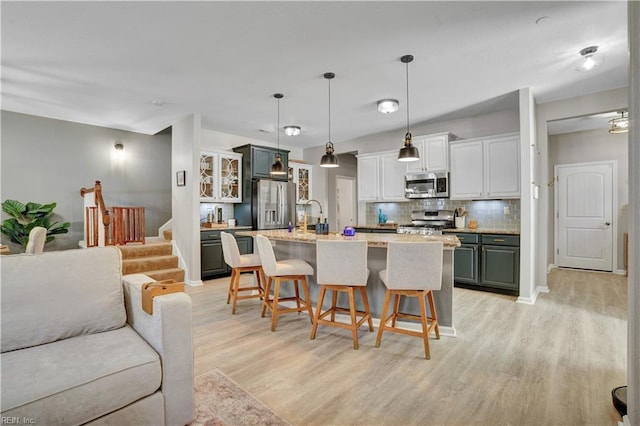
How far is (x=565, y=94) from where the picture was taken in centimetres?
416

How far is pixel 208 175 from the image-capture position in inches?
225

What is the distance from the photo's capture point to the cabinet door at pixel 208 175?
5.61 m

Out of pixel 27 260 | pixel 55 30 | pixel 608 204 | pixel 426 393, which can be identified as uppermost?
pixel 55 30

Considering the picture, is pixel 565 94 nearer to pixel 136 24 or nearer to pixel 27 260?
pixel 136 24

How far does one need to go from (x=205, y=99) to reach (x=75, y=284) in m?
3.20

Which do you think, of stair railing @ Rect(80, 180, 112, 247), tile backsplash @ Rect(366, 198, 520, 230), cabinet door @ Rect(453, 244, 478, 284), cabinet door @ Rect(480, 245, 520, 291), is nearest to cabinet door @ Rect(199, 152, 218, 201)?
stair railing @ Rect(80, 180, 112, 247)

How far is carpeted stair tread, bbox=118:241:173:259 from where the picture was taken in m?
4.98

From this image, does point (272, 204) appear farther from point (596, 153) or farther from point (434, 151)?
point (596, 153)

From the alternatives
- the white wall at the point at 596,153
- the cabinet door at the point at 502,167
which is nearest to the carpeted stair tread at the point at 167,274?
the cabinet door at the point at 502,167

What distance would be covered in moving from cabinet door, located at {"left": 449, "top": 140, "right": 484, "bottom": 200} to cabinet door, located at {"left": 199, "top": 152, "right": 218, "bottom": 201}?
162 inches

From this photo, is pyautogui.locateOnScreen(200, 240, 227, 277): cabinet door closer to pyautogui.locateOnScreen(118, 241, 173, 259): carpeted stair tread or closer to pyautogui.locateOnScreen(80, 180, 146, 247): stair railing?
pyautogui.locateOnScreen(118, 241, 173, 259): carpeted stair tread

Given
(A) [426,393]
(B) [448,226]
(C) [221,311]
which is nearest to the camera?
(A) [426,393]

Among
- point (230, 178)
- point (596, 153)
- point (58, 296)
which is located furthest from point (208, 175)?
point (596, 153)

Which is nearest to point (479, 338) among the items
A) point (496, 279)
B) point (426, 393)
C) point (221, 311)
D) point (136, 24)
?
point (426, 393)
